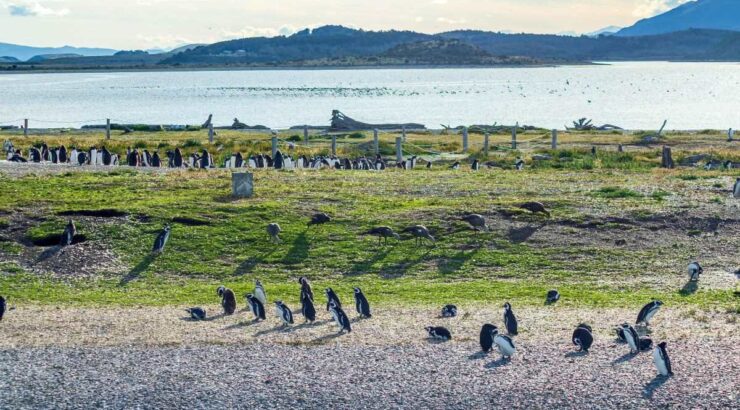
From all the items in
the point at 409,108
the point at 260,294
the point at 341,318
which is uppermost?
the point at 341,318

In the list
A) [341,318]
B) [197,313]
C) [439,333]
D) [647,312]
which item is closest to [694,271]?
[647,312]

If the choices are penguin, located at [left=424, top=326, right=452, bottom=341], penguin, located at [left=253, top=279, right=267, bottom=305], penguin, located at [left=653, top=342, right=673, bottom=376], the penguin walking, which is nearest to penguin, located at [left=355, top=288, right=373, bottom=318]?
penguin, located at [left=424, top=326, right=452, bottom=341]

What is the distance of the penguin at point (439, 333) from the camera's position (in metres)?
13.5

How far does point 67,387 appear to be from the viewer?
11609 mm

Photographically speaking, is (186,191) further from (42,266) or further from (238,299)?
(238,299)

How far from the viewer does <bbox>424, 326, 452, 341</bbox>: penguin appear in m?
13.5

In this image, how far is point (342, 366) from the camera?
12.4 m

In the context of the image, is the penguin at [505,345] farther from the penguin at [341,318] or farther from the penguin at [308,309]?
the penguin at [308,309]

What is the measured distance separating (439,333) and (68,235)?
8.46 m

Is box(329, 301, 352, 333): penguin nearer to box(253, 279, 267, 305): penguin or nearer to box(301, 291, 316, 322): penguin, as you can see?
box(301, 291, 316, 322): penguin

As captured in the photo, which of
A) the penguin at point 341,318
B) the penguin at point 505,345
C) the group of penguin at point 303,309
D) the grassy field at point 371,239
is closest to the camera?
the penguin at point 505,345

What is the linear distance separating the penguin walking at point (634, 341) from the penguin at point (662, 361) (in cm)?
75

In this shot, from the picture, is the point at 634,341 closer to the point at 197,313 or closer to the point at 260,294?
the point at 260,294

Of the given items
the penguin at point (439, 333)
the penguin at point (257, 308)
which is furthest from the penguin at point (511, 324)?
the penguin at point (257, 308)
